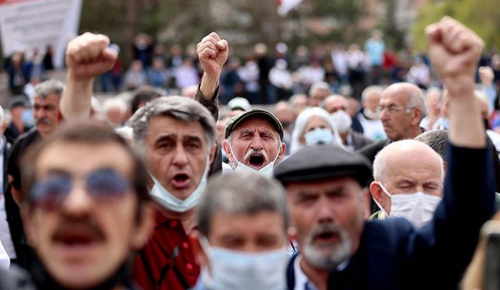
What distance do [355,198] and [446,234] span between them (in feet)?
1.38

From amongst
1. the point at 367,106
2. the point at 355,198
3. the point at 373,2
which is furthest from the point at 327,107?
the point at 373,2

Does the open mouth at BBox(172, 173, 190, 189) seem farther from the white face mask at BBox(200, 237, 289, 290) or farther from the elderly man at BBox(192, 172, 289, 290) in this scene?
the white face mask at BBox(200, 237, 289, 290)

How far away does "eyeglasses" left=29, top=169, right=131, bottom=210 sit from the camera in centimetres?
325

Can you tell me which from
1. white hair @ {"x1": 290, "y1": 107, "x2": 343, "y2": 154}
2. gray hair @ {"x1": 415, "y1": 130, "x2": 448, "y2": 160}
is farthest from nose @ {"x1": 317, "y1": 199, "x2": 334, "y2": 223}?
white hair @ {"x1": 290, "y1": 107, "x2": 343, "y2": 154}

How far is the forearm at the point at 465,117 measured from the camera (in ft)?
12.2

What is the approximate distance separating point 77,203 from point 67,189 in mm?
83

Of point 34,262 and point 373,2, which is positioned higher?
point 34,262

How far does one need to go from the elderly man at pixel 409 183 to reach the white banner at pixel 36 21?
7985 millimetres

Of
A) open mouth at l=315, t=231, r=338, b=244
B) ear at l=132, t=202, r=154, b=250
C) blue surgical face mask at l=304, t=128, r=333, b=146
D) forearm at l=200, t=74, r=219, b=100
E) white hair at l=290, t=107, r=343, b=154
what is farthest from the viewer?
white hair at l=290, t=107, r=343, b=154

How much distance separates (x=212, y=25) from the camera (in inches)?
2084

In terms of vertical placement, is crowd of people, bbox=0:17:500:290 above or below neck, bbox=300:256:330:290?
above

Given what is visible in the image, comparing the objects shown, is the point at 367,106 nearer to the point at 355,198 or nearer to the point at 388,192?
the point at 388,192

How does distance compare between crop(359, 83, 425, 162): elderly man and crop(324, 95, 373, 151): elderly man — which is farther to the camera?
crop(324, 95, 373, 151): elderly man

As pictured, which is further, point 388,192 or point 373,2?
point 373,2
